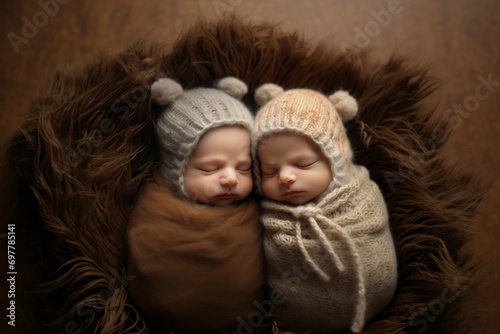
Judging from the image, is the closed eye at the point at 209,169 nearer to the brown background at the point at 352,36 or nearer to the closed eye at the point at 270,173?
the closed eye at the point at 270,173

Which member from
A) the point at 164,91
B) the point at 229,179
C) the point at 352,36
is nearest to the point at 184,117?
the point at 164,91

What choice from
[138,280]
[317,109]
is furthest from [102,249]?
[317,109]

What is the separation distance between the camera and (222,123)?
39.2 inches

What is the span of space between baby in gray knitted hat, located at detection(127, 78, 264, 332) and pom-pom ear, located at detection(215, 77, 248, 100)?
4 centimetres

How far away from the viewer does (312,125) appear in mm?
968

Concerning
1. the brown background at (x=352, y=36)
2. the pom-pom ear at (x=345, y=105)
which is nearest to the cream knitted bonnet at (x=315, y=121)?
the pom-pom ear at (x=345, y=105)

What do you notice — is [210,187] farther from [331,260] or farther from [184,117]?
[331,260]

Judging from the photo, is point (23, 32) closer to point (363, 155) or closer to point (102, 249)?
point (102, 249)

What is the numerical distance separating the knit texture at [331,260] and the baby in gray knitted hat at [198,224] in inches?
2.4

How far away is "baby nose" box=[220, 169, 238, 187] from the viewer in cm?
96

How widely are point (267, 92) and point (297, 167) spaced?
22cm

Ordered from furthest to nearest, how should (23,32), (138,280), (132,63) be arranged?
(23,32)
(132,63)
(138,280)

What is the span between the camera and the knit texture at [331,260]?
36.7 inches

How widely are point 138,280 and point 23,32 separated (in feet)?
2.48
